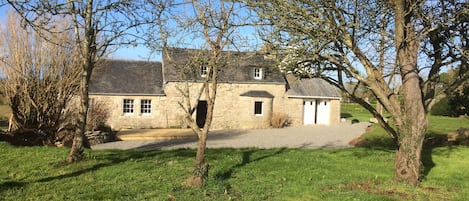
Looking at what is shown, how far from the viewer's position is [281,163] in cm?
958

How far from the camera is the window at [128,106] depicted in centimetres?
2639

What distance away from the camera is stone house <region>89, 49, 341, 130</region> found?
2611cm

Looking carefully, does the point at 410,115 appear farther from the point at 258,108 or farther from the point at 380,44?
the point at 258,108

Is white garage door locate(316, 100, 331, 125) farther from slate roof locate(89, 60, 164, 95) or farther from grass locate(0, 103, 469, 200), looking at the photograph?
grass locate(0, 103, 469, 200)

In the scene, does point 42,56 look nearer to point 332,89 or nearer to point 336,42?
point 336,42

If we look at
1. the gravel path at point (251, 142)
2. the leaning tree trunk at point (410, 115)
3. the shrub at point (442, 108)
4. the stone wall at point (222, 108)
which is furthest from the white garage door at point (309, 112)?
the leaning tree trunk at point (410, 115)

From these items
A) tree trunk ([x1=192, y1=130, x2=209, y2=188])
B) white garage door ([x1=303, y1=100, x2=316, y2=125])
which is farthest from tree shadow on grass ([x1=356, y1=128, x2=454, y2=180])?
white garage door ([x1=303, y1=100, x2=316, y2=125])

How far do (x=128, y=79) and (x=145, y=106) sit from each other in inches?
94.8

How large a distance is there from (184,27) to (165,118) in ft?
66.7

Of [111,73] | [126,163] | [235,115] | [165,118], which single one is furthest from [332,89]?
[126,163]

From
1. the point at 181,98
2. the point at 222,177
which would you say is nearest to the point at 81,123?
the point at 222,177

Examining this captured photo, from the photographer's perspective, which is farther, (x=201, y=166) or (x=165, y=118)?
(x=165, y=118)

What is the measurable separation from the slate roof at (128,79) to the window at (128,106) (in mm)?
561

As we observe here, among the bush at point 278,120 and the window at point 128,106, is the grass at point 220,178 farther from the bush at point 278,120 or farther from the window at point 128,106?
the bush at point 278,120
